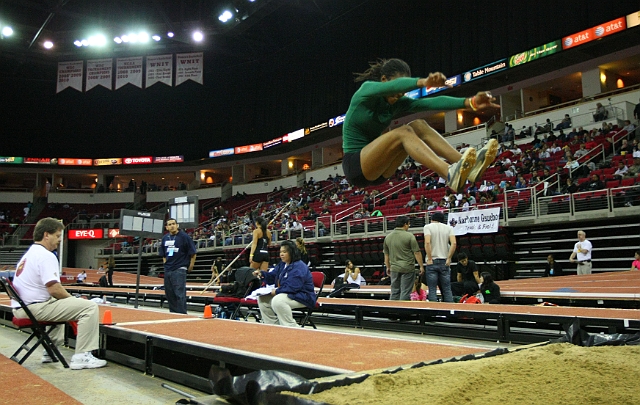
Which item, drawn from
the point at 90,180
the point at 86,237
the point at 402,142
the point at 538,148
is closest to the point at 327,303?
the point at 402,142

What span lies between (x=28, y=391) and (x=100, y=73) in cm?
2859

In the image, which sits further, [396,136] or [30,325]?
[30,325]

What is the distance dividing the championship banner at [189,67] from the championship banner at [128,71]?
→ 221cm

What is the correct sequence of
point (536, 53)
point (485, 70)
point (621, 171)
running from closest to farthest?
point (621, 171) → point (536, 53) → point (485, 70)

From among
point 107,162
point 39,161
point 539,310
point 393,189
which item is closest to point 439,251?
point 539,310

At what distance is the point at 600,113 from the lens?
56.4 ft

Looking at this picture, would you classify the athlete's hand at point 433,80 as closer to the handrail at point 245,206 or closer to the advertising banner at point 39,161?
the handrail at point 245,206

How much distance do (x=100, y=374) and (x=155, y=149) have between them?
3510 centimetres

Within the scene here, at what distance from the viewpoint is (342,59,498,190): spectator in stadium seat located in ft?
9.45

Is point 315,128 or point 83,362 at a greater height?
point 315,128

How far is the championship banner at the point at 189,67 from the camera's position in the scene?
26.7 m

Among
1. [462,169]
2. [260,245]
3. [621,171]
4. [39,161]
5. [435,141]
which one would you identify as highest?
[39,161]

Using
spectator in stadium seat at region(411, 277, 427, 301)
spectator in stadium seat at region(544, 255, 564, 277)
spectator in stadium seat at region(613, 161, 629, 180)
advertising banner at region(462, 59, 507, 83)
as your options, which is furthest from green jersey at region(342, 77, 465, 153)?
advertising banner at region(462, 59, 507, 83)

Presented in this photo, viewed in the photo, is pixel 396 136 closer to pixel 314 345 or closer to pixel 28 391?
pixel 314 345
